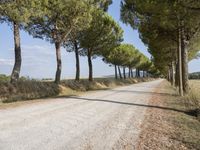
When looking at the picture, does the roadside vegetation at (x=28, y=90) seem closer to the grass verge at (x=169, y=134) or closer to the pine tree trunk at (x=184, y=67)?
the pine tree trunk at (x=184, y=67)

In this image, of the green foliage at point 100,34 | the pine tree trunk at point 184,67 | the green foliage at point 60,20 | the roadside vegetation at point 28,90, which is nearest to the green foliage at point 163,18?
the pine tree trunk at point 184,67

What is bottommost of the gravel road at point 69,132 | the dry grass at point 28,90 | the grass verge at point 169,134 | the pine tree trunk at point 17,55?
the grass verge at point 169,134

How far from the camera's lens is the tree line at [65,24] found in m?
19.4

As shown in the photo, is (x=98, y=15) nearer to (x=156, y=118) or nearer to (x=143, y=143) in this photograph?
(x=156, y=118)

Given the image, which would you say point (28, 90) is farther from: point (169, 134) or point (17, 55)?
point (169, 134)

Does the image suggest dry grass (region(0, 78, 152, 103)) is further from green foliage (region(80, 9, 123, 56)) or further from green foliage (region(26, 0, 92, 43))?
green foliage (region(80, 9, 123, 56))

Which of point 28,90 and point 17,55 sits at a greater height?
point 17,55

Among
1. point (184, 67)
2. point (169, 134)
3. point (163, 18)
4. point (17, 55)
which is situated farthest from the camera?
point (184, 67)

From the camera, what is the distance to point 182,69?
86.1ft

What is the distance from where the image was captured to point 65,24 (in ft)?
102

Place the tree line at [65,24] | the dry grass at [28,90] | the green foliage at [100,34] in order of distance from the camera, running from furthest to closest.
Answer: the green foliage at [100,34], the dry grass at [28,90], the tree line at [65,24]

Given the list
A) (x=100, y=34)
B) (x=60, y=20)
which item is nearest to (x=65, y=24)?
(x=60, y=20)

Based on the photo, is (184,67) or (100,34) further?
(100,34)

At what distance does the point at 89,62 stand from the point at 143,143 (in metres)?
38.4
